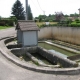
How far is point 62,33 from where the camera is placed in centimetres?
1789

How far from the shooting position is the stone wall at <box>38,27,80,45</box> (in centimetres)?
1547

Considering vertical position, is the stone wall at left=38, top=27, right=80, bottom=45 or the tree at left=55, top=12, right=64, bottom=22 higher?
the tree at left=55, top=12, right=64, bottom=22

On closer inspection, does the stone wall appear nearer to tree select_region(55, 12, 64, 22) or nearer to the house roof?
the house roof

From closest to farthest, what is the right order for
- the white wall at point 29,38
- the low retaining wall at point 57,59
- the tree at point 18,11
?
Result: the low retaining wall at point 57,59, the white wall at point 29,38, the tree at point 18,11

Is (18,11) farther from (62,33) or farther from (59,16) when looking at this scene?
(62,33)

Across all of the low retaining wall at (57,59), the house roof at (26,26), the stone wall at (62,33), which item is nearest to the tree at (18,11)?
the stone wall at (62,33)

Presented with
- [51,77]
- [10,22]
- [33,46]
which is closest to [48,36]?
[33,46]

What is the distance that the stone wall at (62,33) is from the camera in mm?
15473

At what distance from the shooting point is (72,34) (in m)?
16.0

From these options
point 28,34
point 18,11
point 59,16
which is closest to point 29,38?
point 28,34

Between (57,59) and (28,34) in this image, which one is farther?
(28,34)

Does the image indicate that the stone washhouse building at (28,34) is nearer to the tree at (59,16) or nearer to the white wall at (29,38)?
the white wall at (29,38)

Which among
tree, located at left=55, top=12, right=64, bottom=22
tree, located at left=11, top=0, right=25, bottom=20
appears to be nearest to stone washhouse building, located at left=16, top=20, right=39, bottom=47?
tree, located at left=55, top=12, right=64, bottom=22

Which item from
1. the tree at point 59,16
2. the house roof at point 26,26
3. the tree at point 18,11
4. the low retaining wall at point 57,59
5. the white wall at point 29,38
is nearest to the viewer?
the low retaining wall at point 57,59
